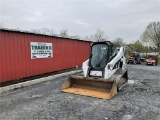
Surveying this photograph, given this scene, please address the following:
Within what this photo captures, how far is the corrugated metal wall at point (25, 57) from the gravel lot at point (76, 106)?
1.43 m

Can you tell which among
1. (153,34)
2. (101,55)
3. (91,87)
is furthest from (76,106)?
(153,34)

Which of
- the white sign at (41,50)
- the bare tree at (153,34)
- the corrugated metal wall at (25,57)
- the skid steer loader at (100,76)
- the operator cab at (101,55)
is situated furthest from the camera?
the bare tree at (153,34)

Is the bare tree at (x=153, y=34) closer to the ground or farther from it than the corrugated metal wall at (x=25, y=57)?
farther from it

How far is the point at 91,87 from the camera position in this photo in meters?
7.30

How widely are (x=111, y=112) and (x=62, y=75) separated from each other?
660cm

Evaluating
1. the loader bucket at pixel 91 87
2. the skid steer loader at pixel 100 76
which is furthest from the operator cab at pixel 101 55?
the loader bucket at pixel 91 87

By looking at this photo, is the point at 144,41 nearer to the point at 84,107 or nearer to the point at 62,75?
the point at 62,75

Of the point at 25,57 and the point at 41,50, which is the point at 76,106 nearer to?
the point at 25,57

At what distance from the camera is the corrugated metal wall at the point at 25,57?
828 centimetres

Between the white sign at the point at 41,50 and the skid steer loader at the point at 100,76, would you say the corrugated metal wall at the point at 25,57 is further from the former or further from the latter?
the skid steer loader at the point at 100,76

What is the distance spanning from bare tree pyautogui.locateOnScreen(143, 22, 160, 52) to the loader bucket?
127 ft

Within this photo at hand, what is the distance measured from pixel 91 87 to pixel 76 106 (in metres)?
1.77

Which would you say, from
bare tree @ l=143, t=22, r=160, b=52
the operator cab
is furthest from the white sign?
bare tree @ l=143, t=22, r=160, b=52

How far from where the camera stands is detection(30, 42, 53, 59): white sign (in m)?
9.88
